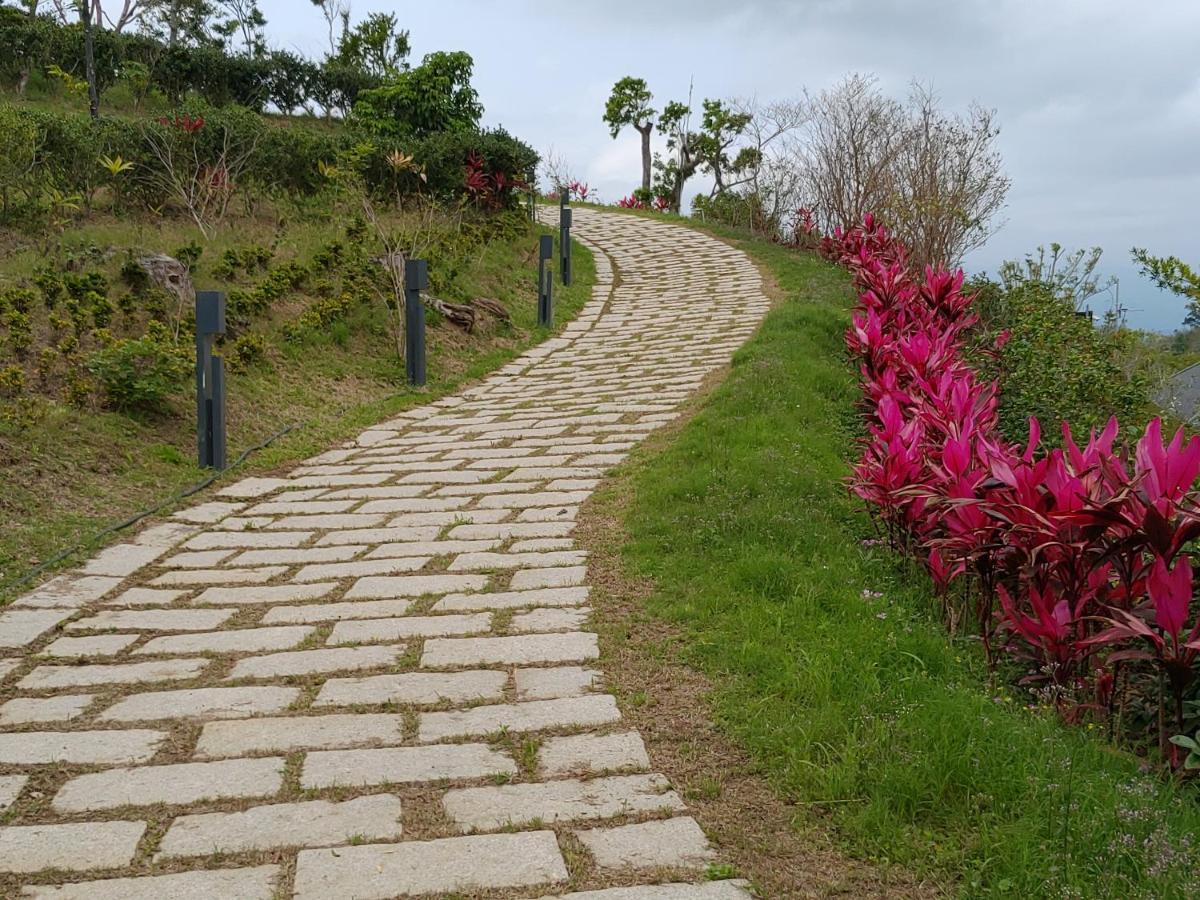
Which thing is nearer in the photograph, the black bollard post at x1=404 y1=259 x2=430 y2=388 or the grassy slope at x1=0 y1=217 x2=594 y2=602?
the grassy slope at x1=0 y1=217 x2=594 y2=602

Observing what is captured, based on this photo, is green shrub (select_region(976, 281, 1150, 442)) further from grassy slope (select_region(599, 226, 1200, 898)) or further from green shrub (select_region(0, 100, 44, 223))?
green shrub (select_region(0, 100, 44, 223))

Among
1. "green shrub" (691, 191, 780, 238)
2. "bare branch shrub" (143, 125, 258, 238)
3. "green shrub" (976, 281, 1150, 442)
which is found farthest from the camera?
"green shrub" (691, 191, 780, 238)

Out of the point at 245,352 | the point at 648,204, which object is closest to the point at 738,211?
the point at 648,204

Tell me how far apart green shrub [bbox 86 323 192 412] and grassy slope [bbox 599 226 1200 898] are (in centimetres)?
288

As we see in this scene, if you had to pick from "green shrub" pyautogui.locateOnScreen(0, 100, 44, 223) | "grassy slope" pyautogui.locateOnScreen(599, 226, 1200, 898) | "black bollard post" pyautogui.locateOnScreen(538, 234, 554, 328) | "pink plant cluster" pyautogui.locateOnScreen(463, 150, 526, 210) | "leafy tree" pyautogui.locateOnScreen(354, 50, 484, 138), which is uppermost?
"leafy tree" pyautogui.locateOnScreen(354, 50, 484, 138)

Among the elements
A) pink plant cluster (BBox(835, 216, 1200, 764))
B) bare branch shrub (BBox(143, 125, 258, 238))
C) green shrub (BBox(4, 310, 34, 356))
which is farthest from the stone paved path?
bare branch shrub (BBox(143, 125, 258, 238))

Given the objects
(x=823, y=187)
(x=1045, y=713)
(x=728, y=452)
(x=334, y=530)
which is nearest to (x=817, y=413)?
(x=728, y=452)

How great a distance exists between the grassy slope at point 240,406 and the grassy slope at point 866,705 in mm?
2479

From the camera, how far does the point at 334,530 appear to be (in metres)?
4.94

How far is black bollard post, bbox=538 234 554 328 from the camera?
35.0 feet

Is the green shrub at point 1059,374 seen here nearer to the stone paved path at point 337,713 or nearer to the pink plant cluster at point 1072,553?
the pink plant cluster at point 1072,553

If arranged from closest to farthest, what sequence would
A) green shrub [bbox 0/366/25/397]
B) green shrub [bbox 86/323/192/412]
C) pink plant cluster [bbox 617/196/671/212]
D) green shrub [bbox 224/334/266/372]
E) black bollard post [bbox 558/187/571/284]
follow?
green shrub [bbox 0/366/25/397] < green shrub [bbox 86/323/192/412] < green shrub [bbox 224/334/266/372] < black bollard post [bbox 558/187/571/284] < pink plant cluster [bbox 617/196/671/212]

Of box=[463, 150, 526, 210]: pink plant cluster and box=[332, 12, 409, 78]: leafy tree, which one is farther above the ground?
box=[332, 12, 409, 78]: leafy tree

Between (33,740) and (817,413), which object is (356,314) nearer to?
(817,413)
